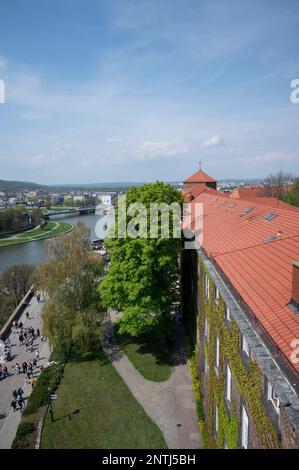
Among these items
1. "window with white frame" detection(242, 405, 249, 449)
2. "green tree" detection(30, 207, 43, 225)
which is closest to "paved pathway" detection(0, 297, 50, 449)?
"window with white frame" detection(242, 405, 249, 449)

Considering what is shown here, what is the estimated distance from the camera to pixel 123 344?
28.7 meters

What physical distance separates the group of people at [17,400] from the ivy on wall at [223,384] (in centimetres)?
1128

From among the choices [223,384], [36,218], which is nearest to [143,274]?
[223,384]

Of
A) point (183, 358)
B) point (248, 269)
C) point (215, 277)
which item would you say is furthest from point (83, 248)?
point (248, 269)

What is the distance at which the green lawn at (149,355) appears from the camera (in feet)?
79.9

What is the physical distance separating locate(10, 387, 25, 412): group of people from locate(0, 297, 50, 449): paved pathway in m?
0.28

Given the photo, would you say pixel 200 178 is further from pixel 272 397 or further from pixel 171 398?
pixel 272 397

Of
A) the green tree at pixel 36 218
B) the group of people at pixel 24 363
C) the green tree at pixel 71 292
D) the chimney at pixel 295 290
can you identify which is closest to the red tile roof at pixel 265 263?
the chimney at pixel 295 290

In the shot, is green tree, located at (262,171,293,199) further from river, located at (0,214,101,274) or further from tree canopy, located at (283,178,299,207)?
river, located at (0,214,101,274)

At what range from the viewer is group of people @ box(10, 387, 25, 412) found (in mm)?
21766

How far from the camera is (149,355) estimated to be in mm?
26594

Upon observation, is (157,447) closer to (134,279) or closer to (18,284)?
(134,279)

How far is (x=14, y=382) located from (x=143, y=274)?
12.1 meters

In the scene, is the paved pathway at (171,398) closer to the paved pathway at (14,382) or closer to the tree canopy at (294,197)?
the paved pathway at (14,382)
